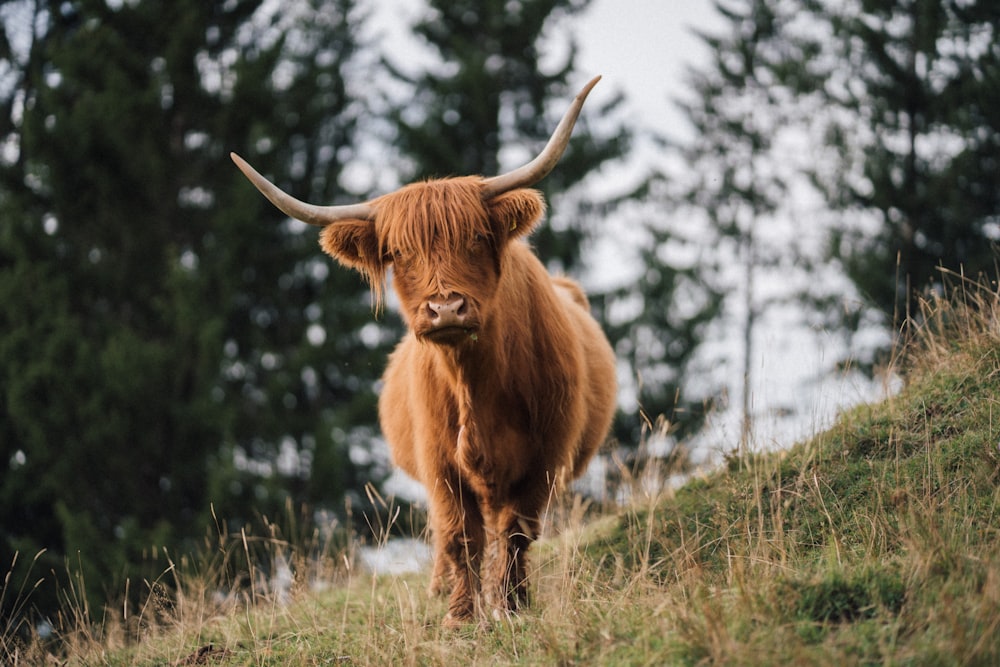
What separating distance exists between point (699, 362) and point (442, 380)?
48.0ft

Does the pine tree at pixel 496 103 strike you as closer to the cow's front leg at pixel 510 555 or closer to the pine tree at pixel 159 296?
the pine tree at pixel 159 296

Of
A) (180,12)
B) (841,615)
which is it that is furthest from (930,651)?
(180,12)

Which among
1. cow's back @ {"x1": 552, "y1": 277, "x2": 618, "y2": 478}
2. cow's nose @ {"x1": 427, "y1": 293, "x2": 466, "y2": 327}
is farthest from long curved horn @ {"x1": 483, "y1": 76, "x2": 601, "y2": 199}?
cow's back @ {"x1": 552, "y1": 277, "x2": 618, "y2": 478}

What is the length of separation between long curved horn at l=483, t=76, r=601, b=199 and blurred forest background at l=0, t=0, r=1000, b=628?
8.68 m

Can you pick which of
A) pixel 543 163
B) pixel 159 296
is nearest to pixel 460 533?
pixel 543 163

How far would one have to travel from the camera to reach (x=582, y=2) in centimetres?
1809

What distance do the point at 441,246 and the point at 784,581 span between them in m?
1.98

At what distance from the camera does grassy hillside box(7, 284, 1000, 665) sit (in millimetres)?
2611

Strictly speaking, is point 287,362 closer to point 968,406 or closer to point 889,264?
point 889,264

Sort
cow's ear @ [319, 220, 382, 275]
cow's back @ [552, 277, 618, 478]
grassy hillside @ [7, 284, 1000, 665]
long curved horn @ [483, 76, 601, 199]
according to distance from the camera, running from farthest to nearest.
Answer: cow's back @ [552, 277, 618, 478]
cow's ear @ [319, 220, 382, 275]
long curved horn @ [483, 76, 601, 199]
grassy hillside @ [7, 284, 1000, 665]

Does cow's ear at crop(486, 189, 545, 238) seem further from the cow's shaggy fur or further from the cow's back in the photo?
the cow's back

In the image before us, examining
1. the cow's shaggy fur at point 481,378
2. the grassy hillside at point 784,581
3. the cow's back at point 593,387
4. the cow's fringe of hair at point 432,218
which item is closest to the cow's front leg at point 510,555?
the cow's shaggy fur at point 481,378

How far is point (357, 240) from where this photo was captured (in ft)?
14.5

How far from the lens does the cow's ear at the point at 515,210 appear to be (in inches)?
167
